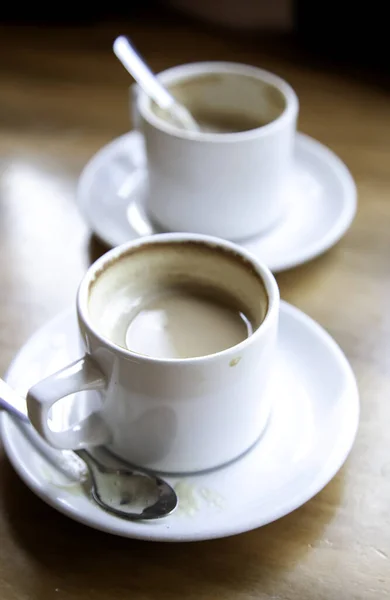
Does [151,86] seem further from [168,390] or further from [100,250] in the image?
[168,390]

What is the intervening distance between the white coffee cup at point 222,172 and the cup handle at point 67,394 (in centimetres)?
27

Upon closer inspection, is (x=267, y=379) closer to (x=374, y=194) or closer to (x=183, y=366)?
(x=183, y=366)

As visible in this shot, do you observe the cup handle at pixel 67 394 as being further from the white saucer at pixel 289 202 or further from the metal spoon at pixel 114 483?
the white saucer at pixel 289 202

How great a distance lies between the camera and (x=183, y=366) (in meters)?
0.48

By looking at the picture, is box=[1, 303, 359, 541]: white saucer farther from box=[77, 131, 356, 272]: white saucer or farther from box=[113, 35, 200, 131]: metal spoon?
box=[113, 35, 200, 131]: metal spoon

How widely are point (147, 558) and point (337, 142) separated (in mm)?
602

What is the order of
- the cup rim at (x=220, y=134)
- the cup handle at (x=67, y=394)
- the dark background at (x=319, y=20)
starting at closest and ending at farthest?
the cup handle at (x=67, y=394), the cup rim at (x=220, y=134), the dark background at (x=319, y=20)

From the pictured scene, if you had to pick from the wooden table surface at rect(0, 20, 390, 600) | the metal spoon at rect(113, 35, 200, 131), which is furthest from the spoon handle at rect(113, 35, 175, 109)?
the wooden table surface at rect(0, 20, 390, 600)

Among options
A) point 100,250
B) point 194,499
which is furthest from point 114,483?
point 100,250

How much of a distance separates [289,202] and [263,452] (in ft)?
1.14

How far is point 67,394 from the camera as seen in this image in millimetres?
492

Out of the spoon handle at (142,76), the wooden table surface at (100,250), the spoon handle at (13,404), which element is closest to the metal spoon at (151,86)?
the spoon handle at (142,76)

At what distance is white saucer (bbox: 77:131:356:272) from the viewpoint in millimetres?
751

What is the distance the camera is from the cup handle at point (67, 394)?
0.48 metres
